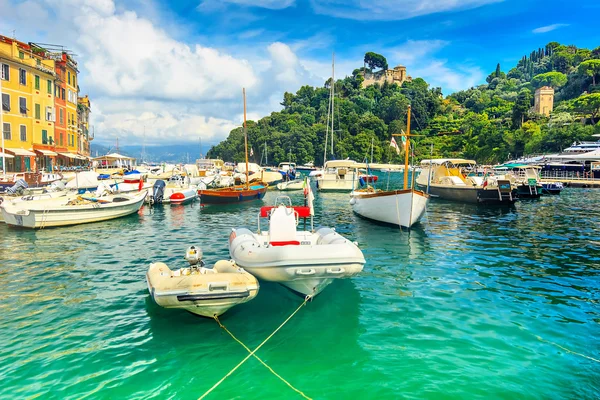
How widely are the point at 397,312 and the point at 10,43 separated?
44.7 meters

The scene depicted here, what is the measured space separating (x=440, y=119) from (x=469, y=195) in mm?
114999

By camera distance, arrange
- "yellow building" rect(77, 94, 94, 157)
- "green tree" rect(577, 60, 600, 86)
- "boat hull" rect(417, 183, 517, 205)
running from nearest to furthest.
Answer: "boat hull" rect(417, 183, 517, 205)
"yellow building" rect(77, 94, 94, 157)
"green tree" rect(577, 60, 600, 86)

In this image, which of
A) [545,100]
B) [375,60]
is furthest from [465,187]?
[375,60]

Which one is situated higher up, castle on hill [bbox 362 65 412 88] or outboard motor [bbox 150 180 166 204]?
castle on hill [bbox 362 65 412 88]

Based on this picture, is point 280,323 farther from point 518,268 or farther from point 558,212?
point 558,212

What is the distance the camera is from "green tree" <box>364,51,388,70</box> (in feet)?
577

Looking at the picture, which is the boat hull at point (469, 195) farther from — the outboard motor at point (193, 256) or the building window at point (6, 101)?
the building window at point (6, 101)

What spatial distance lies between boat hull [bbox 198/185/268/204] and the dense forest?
2647 inches

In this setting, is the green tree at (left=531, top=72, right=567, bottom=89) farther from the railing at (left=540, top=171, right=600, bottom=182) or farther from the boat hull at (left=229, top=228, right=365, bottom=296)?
the boat hull at (left=229, top=228, right=365, bottom=296)

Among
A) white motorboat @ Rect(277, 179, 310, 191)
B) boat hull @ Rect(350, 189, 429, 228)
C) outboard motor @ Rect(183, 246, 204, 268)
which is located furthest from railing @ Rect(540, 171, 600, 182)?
outboard motor @ Rect(183, 246, 204, 268)

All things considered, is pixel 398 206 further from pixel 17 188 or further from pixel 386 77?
pixel 386 77

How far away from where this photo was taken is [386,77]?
558 feet

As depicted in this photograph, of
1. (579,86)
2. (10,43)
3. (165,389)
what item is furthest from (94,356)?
(579,86)

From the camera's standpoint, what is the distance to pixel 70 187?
29406 millimetres
